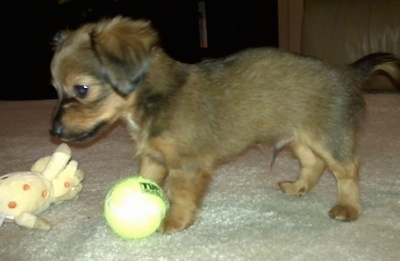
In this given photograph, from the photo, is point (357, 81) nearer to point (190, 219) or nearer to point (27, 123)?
point (190, 219)

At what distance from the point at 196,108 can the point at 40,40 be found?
132 inches

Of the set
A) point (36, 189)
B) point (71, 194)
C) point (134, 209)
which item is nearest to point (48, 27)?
point (71, 194)

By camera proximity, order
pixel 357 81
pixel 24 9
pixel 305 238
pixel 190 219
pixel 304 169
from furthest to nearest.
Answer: pixel 24 9
pixel 304 169
pixel 357 81
pixel 190 219
pixel 305 238

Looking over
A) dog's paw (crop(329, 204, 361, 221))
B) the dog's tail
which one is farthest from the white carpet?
the dog's tail

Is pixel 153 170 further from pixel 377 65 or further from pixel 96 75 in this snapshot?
pixel 377 65

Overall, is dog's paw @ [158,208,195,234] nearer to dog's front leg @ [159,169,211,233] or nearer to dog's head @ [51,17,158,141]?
dog's front leg @ [159,169,211,233]

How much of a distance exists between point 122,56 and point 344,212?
833mm

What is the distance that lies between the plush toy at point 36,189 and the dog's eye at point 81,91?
0.31 metres

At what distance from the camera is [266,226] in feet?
6.42

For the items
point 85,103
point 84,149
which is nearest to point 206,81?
point 85,103

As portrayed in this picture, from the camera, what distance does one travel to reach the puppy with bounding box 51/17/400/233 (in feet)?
6.16

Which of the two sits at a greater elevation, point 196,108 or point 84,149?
point 196,108

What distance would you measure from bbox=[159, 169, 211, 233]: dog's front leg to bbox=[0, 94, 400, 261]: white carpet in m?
0.04

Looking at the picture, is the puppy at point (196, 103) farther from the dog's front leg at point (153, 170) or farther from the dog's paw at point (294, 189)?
the dog's paw at point (294, 189)
